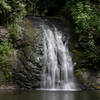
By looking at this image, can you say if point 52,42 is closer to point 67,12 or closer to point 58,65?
point 58,65

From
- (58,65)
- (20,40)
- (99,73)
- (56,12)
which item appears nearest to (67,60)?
(58,65)

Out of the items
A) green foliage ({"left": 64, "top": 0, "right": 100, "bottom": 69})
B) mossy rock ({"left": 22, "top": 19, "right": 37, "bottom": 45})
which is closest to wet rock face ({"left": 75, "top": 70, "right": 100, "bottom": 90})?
green foliage ({"left": 64, "top": 0, "right": 100, "bottom": 69})

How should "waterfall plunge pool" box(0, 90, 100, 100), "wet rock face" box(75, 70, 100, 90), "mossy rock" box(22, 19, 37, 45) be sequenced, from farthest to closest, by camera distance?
"mossy rock" box(22, 19, 37, 45) → "wet rock face" box(75, 70, 100, 90) → "waterfall plunge pool" box(0, 90, 100, 100)

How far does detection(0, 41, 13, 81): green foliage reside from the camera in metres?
14.9

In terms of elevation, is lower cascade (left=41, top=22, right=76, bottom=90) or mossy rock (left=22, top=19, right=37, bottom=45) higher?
mossy rock (left=22, top=19, right=37, bottom=45)

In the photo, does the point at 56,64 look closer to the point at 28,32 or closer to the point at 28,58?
the point at 28,58

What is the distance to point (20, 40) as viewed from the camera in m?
16.0

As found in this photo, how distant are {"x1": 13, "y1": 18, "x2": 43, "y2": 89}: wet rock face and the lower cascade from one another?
0.38 m

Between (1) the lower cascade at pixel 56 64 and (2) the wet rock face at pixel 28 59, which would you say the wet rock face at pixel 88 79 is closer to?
(1) the lower cascade at pixel 56 64

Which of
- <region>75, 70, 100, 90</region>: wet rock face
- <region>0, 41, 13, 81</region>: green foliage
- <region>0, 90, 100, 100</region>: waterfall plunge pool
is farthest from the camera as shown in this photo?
<region>75, 70, 100, 90</region>: wet rock face

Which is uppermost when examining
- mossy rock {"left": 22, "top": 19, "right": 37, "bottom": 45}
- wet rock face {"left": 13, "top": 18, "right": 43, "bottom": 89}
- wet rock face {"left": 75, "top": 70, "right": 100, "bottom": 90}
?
mossy rock {"left": 22, "top": 19, "right": 37, "bottom": 45}

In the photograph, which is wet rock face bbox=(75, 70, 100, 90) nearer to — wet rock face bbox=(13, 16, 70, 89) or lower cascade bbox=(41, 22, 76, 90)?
lower cascade bbox=(41, 22, 76, 90)

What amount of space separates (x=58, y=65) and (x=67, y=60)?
2.56 feet

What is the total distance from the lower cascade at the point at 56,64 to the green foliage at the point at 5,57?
1920 mm
